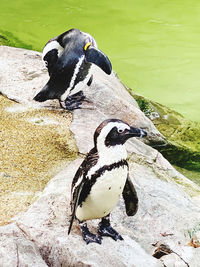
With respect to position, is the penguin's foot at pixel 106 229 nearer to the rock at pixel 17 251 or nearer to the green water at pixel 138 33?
the rock at pixel 17 251

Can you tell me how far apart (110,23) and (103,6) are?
81 cm

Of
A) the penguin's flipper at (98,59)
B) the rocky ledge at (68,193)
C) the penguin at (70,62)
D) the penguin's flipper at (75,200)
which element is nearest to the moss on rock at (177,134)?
the rocky ledge at (68,193)

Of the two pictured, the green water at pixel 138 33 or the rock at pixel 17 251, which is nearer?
the rock at pixel 17 251

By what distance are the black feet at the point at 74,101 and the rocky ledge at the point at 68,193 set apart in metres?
0.05

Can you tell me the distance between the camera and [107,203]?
85.3 inches

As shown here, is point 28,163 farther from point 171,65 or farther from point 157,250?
point 171,65

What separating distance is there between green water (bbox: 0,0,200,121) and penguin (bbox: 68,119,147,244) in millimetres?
3394

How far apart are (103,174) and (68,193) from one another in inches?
20.2

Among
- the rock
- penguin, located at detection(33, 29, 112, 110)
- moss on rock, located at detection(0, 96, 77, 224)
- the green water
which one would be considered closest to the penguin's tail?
penguin, located at detection(33, 29, 112, 110)

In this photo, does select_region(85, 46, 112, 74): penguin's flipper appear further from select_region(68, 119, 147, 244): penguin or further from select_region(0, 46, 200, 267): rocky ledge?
select_region(68, 119, 147, 244): penguin

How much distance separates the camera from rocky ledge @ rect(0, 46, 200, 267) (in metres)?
2.14

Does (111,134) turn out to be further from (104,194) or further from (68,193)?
(68,193)

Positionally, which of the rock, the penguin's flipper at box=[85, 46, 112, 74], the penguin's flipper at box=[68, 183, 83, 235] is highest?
the penguin's flipper at box=[85, 46, 112, 74]

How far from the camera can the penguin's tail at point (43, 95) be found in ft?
11.8
